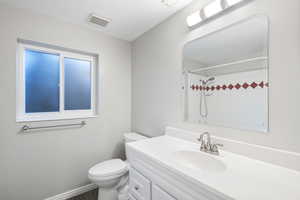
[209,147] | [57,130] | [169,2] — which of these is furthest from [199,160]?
[57,130]

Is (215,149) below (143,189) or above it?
above

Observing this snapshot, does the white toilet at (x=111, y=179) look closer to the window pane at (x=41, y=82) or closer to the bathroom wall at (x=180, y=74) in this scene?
the bathroom wall at (x=180, y=74)

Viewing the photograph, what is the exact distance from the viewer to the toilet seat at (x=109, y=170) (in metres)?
1.41

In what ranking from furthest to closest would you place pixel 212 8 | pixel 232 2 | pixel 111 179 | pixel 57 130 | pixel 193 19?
pixel 57 130 < pixel 111 179 < pixel 193 19 < pixel 212 8 < pixel 232 2

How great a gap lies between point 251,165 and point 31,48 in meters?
2.44

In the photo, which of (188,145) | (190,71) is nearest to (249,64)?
(190,71)

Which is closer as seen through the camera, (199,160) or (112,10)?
(199,160)

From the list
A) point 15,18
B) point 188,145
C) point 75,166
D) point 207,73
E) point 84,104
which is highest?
point 15,18

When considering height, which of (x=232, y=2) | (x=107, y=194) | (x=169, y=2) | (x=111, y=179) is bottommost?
(x=107, y=194)

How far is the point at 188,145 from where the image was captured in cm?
123

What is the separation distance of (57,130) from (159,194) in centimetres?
146

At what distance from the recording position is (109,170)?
4.87 feet

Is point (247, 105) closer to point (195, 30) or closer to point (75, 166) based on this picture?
point (195, 30)

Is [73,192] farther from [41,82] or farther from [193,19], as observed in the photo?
[193,19]
